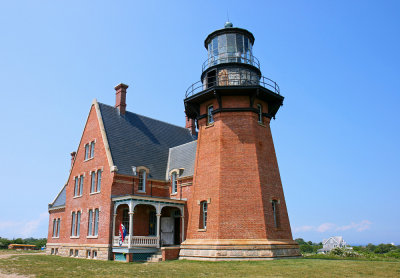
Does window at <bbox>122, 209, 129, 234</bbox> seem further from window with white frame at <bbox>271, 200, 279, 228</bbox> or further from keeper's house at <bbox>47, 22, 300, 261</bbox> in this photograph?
window with white frame at <bbox>271, 200, 279, 228</bbox>

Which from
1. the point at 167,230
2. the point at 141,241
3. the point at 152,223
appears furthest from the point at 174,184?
the point at 141,241

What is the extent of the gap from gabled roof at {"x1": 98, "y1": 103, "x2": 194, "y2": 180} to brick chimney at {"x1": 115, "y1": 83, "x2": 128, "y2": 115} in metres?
0.39

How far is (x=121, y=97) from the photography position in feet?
93.5

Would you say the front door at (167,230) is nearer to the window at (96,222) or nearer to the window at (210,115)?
the window at (96,222)

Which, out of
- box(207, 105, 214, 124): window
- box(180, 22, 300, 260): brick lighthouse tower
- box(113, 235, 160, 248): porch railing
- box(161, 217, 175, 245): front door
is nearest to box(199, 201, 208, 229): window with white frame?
box(180, 22, 300, 260): brick lighthouse tower

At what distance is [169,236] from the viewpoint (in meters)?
23.6

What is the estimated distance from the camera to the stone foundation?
21.8 m

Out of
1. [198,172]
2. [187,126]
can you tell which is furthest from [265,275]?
[187,126]

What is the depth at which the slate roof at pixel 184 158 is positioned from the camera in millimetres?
24375

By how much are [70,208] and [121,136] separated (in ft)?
25.5

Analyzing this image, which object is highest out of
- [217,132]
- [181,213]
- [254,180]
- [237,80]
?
[237,80]

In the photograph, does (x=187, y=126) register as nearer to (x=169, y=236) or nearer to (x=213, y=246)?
(x=169, y=236)

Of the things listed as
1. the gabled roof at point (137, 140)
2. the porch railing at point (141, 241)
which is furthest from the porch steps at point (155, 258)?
the gabled roof at point (137, 140)

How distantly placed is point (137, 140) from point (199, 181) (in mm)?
8012
